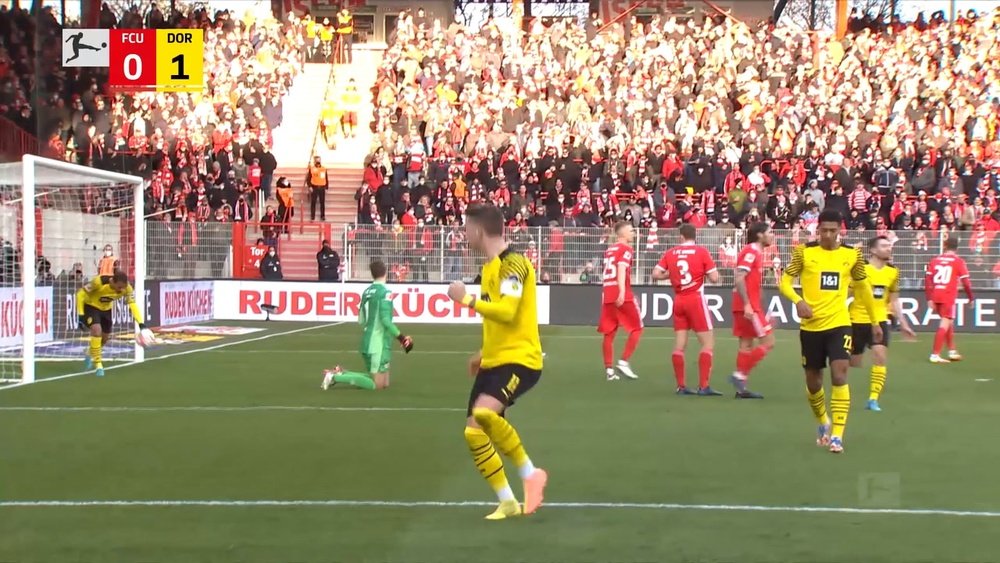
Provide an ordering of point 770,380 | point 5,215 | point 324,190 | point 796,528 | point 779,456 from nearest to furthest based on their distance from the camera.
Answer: point 796,528
point 779,456
point 770,380
point 5,215
point 324,190

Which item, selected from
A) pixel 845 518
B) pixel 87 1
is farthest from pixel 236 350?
pixel 87 1

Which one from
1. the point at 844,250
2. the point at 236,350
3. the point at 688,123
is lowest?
the point at 236,350

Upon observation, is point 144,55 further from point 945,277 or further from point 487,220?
point 487,220

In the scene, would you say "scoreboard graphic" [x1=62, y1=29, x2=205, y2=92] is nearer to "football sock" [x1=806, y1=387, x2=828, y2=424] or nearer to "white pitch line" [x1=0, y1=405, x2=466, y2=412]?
"white pitch line" [x1=0, y1=405, x2=466, y2=412]

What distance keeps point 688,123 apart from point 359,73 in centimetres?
1301

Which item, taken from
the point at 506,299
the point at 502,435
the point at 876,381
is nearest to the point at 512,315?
the point at 506,299

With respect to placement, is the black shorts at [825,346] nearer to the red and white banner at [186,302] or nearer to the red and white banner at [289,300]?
the red and white banner at [186,302]

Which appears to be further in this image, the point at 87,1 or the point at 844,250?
the point at 87,1

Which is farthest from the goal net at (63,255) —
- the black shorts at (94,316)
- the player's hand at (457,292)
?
the player's hand at (457,292)

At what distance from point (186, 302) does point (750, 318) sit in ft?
56.9

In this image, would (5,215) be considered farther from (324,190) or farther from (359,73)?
(359,73)

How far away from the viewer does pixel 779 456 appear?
34.4ft

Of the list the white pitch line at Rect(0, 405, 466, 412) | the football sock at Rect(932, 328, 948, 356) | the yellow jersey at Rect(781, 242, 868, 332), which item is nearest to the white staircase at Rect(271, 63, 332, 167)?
the football sock at Rect(932, 328, 948, 356)

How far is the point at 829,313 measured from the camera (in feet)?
35.1
